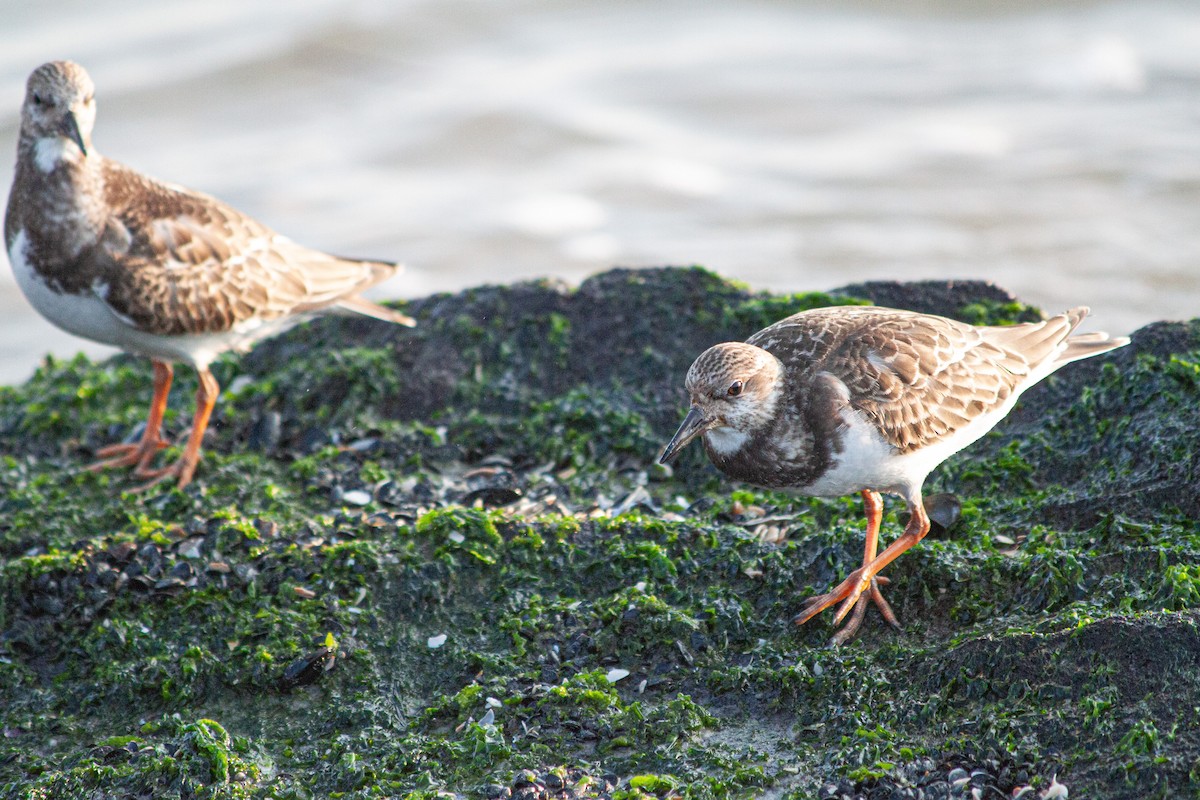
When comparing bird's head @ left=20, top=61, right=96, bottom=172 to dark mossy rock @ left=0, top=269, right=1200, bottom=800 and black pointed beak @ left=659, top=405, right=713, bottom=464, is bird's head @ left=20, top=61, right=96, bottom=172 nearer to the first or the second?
dark mossy rock @ left=0, top=269, right=1200, bottom=800

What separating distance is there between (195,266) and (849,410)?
3.57 meters

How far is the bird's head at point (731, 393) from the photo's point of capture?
4.27 m

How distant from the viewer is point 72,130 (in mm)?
5859

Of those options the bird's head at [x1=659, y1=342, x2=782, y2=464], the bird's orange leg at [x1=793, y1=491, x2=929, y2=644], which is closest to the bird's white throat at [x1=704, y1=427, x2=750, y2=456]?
the bird's head at [x1=659, y1=342, x2=782, y2=464]

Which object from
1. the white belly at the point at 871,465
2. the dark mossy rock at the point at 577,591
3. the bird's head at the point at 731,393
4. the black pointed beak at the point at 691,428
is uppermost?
the bird's head at the point at 731,393

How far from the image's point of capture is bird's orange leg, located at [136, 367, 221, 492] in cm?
570

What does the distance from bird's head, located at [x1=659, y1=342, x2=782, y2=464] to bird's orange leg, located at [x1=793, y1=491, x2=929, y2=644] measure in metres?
0.64

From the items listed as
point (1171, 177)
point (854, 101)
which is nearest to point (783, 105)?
point (854, 101)

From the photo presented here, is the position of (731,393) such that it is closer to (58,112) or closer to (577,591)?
(577,591)

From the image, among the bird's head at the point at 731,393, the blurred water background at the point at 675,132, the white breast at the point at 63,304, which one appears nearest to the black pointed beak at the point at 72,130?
the white breast at the point at 63,304

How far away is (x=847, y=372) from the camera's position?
439 cm

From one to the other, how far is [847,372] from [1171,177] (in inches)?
310

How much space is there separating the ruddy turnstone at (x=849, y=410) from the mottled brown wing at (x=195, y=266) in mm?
2902

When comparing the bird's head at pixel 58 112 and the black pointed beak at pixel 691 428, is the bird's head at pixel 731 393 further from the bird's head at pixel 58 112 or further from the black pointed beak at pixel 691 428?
the bird's head at pixel 58 112
